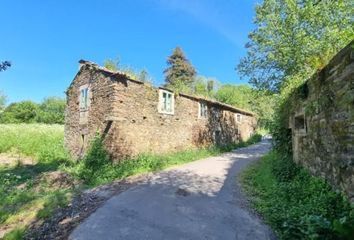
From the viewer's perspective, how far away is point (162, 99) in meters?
16.1

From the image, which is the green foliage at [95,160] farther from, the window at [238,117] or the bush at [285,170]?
the window at [238,117]

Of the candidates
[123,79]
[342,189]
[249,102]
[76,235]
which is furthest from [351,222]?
[249,102]

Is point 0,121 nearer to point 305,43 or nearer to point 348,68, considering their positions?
point 305,43

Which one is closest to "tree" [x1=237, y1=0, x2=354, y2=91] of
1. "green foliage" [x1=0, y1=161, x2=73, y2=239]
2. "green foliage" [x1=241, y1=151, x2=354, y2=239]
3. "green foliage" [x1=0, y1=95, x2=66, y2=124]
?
"green foliage" [x1=241, y1=151, x2=354, y2=239]

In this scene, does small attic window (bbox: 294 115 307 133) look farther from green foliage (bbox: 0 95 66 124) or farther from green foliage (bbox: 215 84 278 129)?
green foliage (bbox: 0 95 66 124)

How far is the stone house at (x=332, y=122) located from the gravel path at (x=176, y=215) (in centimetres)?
187

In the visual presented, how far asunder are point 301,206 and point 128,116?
31.5 feet

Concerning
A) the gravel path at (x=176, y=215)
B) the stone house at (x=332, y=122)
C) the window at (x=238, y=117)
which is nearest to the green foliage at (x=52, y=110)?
the window at (x=238, y=117)

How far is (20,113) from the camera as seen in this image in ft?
154

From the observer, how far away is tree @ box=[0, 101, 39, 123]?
45531mm

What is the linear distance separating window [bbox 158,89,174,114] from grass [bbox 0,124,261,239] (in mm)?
2467

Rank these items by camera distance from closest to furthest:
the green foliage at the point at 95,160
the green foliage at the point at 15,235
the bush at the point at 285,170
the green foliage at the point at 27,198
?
the green foliage at the point at 15,235, the green foliage at the point at 27,198, the bush at the point at 285,170, the green foliage at the point at 95,160

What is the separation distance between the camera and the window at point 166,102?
15953 millimetres

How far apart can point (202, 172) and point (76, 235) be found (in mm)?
7218
